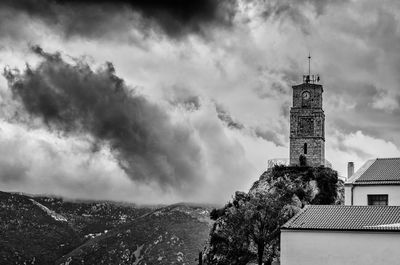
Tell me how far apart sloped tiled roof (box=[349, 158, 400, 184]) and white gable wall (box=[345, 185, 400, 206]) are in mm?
644

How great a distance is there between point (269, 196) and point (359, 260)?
1657 inches

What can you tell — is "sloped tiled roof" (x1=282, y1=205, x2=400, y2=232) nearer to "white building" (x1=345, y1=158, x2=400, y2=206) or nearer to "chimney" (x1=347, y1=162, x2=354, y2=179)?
"white building" (x1=345, y1=158, x2=400, y2=206)

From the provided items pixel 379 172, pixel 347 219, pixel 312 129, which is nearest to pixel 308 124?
pixel 312 129

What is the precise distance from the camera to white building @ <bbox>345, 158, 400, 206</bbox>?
73.8m

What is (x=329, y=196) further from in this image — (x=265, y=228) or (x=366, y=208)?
(x=366, y=208)

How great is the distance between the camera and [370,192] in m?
75.3

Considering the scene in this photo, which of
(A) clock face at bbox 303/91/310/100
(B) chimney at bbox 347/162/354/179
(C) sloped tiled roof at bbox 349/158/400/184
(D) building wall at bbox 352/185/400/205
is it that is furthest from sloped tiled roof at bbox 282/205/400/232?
(A) clock face at bbox 303/91/310/100

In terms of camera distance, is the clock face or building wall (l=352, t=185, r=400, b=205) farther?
the clock face

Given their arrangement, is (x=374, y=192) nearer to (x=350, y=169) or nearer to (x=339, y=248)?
(x=350, y=169)

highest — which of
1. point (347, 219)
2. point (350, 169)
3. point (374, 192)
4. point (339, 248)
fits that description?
point (350, 169)

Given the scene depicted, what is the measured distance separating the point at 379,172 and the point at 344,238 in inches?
864

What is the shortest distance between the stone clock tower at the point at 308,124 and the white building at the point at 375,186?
35.1 meters

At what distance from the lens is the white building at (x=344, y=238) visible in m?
55.9

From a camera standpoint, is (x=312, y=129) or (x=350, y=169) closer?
(x=350, y=169)
